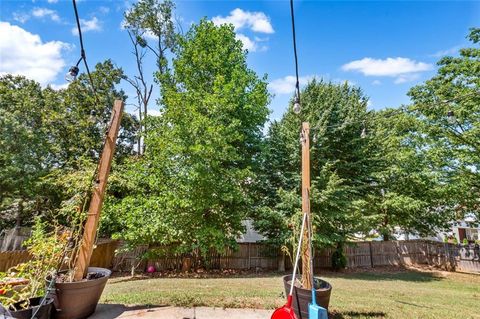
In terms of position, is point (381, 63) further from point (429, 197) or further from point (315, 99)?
point (429, 197)

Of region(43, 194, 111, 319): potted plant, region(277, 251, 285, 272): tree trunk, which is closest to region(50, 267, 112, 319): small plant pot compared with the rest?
region(43, 194, 111, 319): potted plant

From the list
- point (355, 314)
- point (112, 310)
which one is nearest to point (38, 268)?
point (112, 310)

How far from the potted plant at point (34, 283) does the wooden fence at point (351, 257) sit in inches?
253

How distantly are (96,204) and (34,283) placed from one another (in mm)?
1248

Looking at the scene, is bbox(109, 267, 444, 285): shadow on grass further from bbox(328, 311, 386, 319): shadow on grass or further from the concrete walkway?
bbox(328, 311, 386, 319): shadow on grass

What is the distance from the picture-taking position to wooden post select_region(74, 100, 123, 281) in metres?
3.91

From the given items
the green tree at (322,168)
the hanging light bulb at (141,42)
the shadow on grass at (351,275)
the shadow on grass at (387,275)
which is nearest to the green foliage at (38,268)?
the shadow on grass at (351,275)

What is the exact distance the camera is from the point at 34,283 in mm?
3404

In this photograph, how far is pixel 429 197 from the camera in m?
12.7

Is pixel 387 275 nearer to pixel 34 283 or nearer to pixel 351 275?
pixel 351 275

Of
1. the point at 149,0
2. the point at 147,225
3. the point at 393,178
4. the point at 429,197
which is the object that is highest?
the point at 149,0

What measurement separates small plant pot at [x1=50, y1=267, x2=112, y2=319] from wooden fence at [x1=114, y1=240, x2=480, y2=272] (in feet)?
21.4

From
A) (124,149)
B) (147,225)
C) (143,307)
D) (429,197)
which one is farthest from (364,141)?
(124,149)

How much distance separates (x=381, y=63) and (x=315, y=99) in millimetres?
4307
